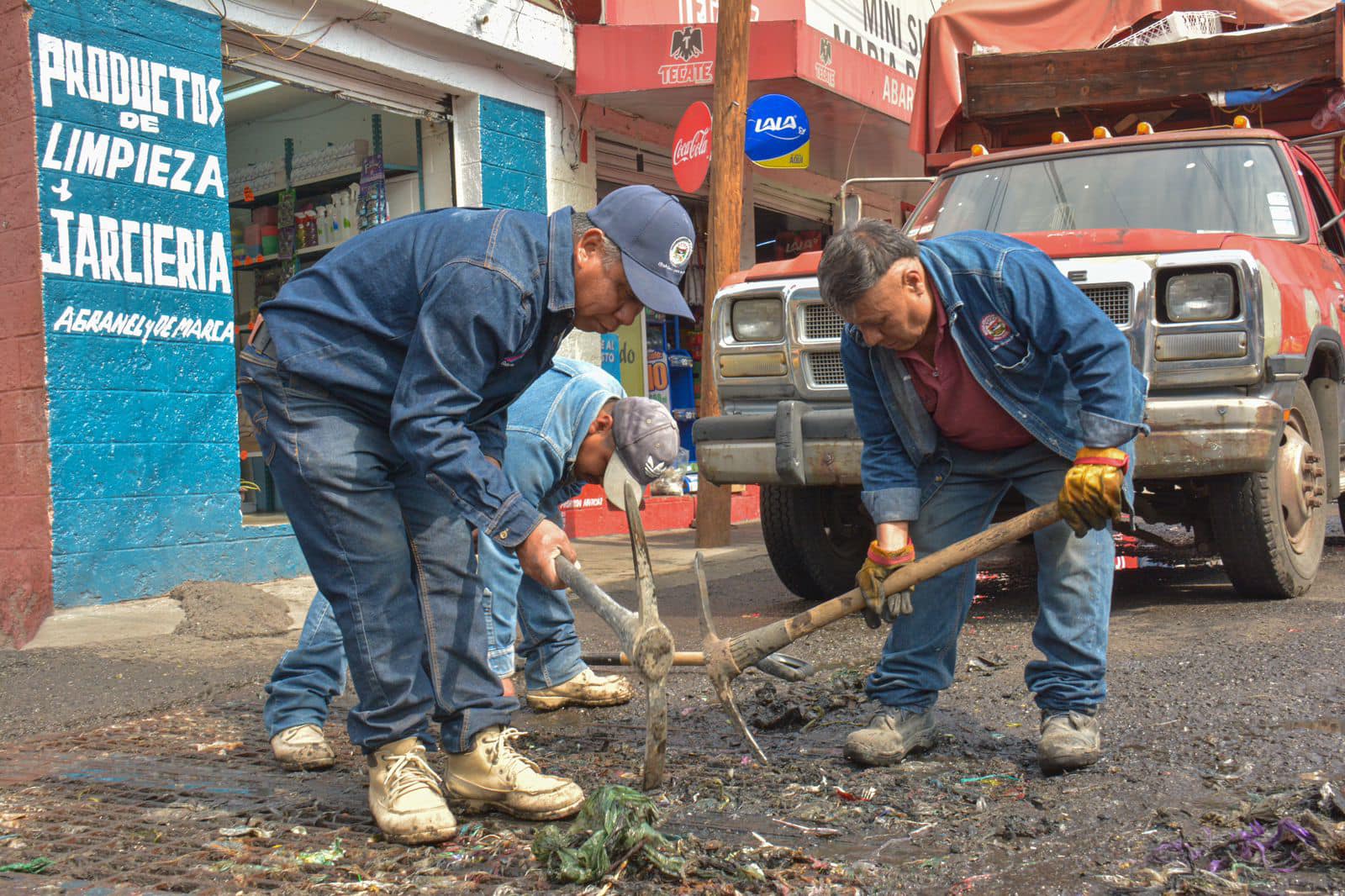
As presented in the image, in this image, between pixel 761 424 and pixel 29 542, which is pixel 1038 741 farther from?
pixel 29 542

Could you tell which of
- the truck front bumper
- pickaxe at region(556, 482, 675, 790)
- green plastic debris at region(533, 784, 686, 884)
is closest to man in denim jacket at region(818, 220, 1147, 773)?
pickaxe at region(556, 482, 675, 790)

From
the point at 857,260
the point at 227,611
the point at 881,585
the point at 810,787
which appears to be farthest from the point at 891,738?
the point at 227,611

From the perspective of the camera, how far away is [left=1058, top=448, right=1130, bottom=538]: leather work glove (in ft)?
9.74

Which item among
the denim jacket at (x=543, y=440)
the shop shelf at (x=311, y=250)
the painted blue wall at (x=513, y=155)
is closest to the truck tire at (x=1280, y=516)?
the denim jacket at (x=543, y=440)

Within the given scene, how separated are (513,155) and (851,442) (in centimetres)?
462

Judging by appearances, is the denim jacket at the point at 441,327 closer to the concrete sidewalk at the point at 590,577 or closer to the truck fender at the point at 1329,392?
the concrete sidewalk at the point at 590,577

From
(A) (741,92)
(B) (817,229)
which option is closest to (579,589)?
(A) (741,92)

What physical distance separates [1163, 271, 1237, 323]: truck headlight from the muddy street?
1.24 metres

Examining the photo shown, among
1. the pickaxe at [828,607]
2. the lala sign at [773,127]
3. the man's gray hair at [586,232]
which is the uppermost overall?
the lala sign at [773,127]

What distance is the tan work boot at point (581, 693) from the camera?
13.5 ft

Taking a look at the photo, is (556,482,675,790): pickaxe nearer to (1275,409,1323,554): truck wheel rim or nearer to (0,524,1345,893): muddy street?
(0,524,1345,893): muddy street

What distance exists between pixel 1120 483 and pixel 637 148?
808cm

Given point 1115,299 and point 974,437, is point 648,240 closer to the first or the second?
point 974,437

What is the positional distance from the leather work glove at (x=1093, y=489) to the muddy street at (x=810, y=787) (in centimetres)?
66
